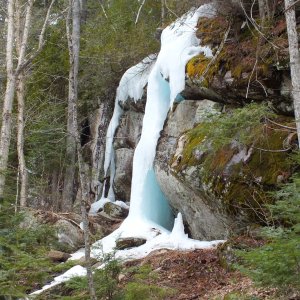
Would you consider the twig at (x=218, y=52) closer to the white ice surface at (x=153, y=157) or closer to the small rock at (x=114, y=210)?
the white ice surface at (x=153, y=157)

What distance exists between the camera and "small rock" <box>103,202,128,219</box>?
1253 centimetres

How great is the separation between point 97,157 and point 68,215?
12.7 ft

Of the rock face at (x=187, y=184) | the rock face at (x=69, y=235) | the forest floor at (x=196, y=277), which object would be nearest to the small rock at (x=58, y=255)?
the rock face at (x=69, y=235)

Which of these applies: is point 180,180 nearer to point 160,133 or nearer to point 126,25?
point 160,133

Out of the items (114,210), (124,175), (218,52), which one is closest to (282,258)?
(218,52)

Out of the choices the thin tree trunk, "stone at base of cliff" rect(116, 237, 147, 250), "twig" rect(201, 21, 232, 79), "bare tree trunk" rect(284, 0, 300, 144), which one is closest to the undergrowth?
"bare tree trunk" rect(284, 0, 300, 144)

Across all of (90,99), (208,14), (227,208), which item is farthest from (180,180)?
(90,99)

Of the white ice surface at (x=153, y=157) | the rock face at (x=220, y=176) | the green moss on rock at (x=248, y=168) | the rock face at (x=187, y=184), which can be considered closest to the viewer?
the green moss on rock at (x=248, y=168)

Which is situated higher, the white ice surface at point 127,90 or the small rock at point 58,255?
the white ice surface at point 127,90

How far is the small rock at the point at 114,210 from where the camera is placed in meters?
12.5

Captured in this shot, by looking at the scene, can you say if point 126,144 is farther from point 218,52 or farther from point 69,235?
point 218,52

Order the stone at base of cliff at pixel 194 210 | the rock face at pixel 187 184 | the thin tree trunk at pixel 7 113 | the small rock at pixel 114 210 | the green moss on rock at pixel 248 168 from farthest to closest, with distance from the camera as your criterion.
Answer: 1. the small rock at pixel 114 210
2. the rock face at pixel 187 184
3. the stone at base of cliff at pixel 194 210
4. the thin tree trunk at pixel 7 113
5. the green moss on rock at pixel 248 168

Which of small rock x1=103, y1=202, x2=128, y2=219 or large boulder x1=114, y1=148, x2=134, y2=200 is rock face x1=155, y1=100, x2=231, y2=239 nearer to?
small rock x1=103, y1=202, x2=128, y2=219

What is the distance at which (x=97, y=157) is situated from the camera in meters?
15.1
